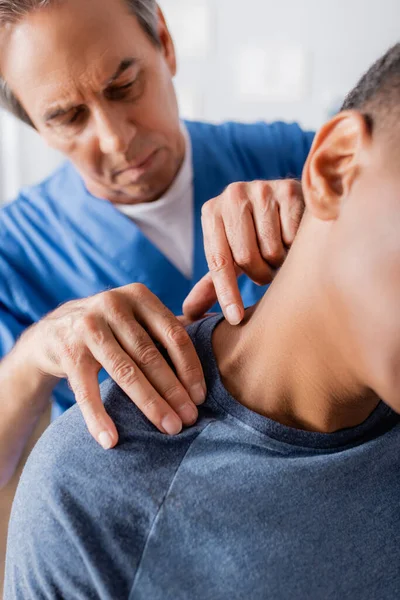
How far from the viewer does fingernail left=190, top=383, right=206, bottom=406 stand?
0.73m

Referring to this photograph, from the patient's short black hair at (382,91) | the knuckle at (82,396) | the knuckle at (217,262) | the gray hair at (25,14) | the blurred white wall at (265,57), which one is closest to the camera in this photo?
the patient's short black hair at (382,91)

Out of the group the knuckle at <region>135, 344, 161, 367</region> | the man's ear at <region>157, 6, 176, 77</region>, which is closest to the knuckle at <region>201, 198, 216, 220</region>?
the knuckle at <region>135, 344, 161, 367</region>

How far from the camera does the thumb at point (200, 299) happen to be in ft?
2.88

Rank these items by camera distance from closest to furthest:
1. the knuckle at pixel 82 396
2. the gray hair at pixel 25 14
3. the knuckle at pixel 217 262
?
the knuckle at pixel 82 396 < the knuckle at pixel 217 262 < the gray hair at pixel 25 14

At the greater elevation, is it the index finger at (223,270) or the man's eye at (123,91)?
the man's eye at (123,91)

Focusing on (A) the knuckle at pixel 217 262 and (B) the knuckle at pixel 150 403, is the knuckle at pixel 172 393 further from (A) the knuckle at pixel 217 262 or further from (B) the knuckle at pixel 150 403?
(A) the knuckle at pixel 217 262

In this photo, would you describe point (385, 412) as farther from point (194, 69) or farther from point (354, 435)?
point (194, 69)

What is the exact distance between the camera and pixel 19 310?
4.11 ft

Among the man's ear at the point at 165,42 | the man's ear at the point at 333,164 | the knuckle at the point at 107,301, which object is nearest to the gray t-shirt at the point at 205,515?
the knuckle at the point at 107,301

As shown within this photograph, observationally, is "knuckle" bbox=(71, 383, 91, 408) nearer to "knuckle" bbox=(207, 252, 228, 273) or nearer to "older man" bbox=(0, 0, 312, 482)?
"older man" bbox=(0, 0, 312, 482)

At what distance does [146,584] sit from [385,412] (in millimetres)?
347

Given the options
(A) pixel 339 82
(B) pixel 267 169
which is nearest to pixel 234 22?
(A) pixel 339 82

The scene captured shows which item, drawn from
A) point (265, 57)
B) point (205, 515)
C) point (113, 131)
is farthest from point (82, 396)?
point (265, 57)

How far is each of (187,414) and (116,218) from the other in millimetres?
661
